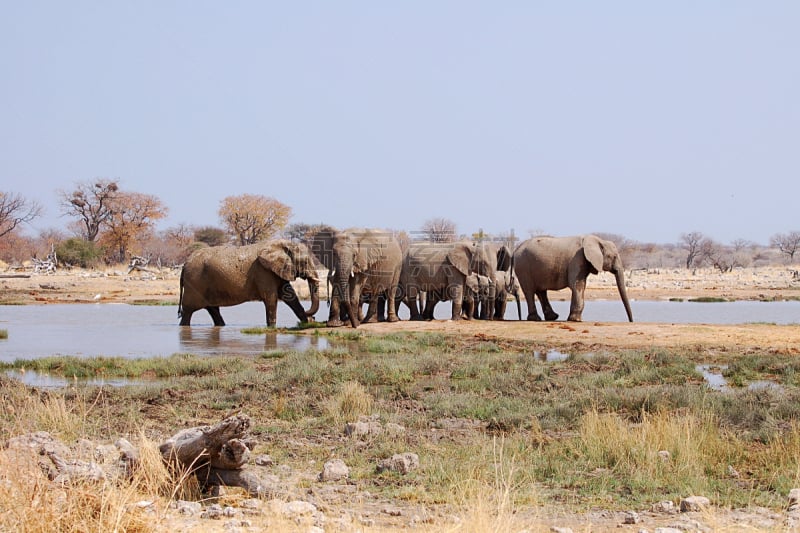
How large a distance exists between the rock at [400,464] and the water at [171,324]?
9.13 metres

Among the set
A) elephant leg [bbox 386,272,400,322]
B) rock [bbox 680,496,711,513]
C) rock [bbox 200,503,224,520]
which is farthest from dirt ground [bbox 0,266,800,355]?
rock [bbox 200,503,224,520]

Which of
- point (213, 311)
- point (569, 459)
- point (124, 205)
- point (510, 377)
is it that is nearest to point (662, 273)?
point (124, 205)

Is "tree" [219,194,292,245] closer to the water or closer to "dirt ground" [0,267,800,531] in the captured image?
"dirt ground" [0,267,800,531]

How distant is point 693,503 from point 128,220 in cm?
6286

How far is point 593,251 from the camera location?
24312 mm

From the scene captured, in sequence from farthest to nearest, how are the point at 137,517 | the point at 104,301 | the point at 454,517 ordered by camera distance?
1. the point at 104,301
2. the point at 454,517
3. the point at 137,517

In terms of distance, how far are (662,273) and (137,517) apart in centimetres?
6011

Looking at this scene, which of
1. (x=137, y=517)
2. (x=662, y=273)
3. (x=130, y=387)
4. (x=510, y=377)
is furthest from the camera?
(x=662, y=273)

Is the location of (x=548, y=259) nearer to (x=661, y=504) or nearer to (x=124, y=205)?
(x=661, y=504)

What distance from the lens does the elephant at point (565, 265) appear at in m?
24.2

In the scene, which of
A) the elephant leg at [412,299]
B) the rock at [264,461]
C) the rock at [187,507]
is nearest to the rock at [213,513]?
the rock at [187,507]

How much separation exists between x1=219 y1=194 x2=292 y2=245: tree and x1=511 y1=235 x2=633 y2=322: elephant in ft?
142

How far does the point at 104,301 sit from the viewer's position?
35.2 meters

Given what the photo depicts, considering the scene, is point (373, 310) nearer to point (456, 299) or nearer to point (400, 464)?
point (456, 299)
